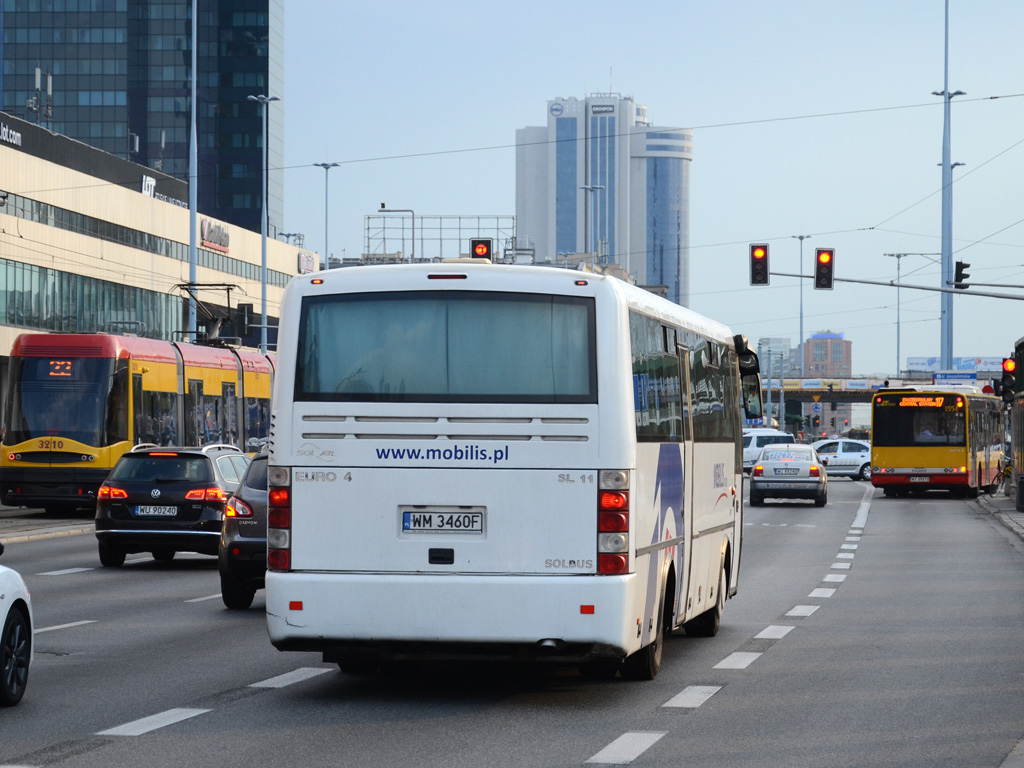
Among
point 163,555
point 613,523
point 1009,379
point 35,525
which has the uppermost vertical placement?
point 1009,379

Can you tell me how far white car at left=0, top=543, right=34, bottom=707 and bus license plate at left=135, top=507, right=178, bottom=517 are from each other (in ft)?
36.3

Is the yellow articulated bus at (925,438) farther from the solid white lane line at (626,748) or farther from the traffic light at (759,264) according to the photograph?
the solid white lane line at (626,748)

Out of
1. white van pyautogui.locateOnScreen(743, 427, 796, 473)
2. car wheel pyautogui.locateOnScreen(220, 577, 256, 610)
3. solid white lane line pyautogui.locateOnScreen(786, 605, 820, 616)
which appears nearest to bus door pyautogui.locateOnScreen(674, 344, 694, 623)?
solid white lane line pyautogui.locateOnScreen(786, 605, 820, 616)

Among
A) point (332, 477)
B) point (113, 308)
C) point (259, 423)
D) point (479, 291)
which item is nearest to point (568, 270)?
point (479, 291)

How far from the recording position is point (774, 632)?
46.2 ft

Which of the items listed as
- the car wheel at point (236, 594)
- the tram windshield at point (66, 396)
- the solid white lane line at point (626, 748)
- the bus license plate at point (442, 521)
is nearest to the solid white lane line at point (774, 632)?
the bus license plate at point (442, 521)

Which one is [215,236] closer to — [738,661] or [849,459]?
[849,459]

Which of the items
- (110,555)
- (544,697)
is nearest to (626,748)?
(544,697)

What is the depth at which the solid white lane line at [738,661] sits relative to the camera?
11695mm

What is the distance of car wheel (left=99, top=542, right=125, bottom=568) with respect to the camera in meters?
21.3

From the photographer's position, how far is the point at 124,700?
395 inches

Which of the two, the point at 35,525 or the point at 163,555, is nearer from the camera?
the point at 163,555

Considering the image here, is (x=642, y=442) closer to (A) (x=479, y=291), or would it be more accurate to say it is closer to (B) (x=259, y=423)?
(A) (x=479, y=291)

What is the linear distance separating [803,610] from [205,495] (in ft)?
26.7
